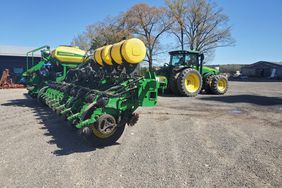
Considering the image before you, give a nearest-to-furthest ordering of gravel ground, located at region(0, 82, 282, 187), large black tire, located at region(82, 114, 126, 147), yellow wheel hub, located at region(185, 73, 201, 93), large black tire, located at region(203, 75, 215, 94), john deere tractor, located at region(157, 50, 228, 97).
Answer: gravel ground, located at region(0, 82, 282, 187), large black tire, located at region(82, 114, 126, 147), john deere tractor, located at region(157, 50, 228, 97), yellow wheel hub, located at region(185, 73, 201, 93), large black tire, located at region(203, 75, 215, 94)

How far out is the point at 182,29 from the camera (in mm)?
37688

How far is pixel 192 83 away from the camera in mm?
13070

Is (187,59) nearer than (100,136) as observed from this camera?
No

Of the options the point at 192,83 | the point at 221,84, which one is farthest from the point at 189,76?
the point at 221,84

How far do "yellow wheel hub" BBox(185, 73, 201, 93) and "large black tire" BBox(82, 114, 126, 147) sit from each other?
8294 mm

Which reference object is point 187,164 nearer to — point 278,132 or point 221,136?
point 221,136

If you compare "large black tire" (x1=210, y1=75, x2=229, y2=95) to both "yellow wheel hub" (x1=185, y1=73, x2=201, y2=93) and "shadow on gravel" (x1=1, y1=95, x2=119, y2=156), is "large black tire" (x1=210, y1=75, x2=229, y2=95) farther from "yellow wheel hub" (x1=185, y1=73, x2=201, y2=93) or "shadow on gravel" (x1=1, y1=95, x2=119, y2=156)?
"shadow on gravel" (x1=1, y1=95, x2=119, y2=156)

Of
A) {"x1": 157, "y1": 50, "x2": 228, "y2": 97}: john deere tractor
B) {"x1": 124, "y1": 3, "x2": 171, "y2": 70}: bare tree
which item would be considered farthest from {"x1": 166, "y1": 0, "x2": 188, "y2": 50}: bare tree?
{"x1": 157, "y1": 50, "x2": 228, "y2": 97}: john deere tractor


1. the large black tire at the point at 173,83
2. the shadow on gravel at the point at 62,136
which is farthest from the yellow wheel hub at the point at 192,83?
the shadow on gravel at the point at 62,136

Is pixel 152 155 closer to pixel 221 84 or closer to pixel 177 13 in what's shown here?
pixel 221 84

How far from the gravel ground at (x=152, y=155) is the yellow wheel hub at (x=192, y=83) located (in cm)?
581

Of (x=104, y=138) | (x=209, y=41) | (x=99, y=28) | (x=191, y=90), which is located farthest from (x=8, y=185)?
(x=209, y=41)

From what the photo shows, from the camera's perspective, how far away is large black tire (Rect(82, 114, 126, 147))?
447 centimetres

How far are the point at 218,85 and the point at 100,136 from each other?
11.2 meters
